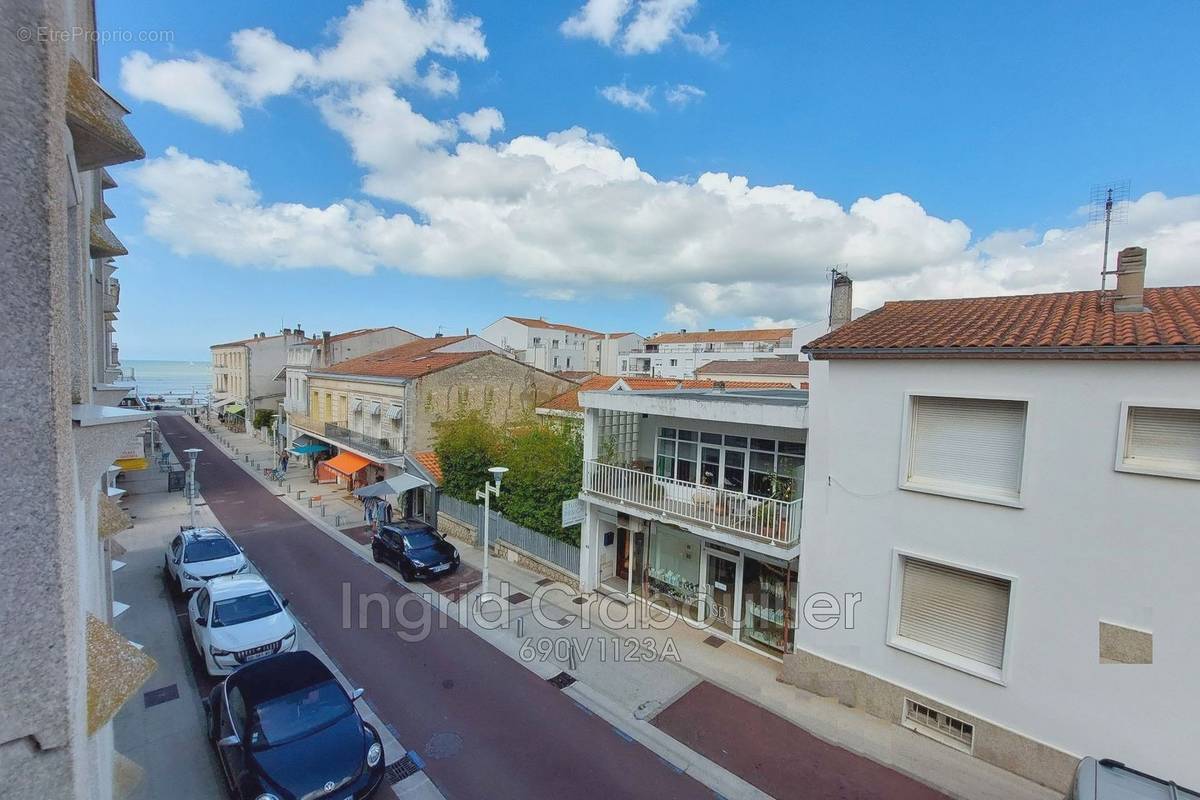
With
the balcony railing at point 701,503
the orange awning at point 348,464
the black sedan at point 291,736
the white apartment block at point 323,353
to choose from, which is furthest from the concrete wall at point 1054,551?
the white apartment block at point 323,353

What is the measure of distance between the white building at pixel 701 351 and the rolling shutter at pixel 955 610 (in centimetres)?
4838

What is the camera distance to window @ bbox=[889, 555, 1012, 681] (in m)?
8.30

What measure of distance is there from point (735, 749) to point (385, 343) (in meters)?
34.4

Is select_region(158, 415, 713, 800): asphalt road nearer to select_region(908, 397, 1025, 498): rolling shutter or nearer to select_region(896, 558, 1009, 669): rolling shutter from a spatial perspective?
select_region(896, 558, 1009, 669): rolling shutter

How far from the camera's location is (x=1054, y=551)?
7668 mm

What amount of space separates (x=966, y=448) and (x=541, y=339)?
5877cm

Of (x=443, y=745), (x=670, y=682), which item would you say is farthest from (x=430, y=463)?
(x=670, y=682)

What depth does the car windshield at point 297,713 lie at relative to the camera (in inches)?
284

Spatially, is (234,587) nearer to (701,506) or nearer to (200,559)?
(200,559)

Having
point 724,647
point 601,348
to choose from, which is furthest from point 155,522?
point 601,348

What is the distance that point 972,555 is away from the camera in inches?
328

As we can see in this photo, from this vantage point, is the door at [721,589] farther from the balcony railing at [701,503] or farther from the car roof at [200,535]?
the car roof at [200,535]

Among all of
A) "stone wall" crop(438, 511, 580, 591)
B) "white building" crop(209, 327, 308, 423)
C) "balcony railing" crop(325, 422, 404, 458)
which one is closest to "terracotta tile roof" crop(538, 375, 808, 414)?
"stone wall" crop(438, 511, 580, 591)

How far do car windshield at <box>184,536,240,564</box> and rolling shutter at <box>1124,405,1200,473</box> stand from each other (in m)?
18.3
